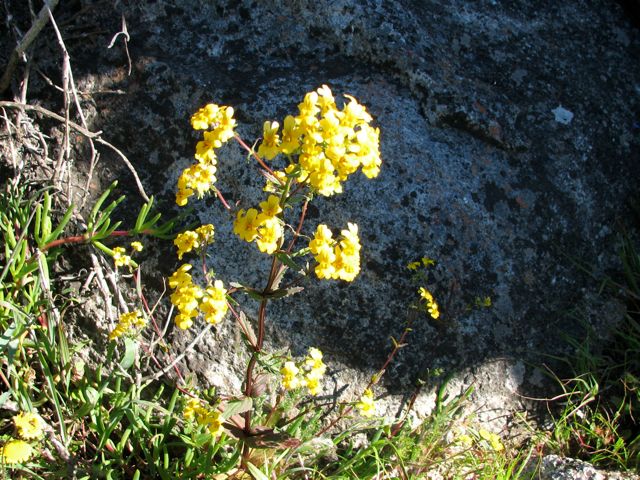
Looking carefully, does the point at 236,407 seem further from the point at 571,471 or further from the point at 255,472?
the point at 571,471

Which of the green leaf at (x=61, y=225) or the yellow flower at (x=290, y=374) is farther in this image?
the green leaf at (x=61, y=225)

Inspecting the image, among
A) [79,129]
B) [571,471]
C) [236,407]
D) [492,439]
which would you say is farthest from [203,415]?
[571,471]

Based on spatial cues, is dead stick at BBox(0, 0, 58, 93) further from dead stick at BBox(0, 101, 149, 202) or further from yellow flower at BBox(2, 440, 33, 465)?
yellow flower at BBox(2, 440, 33, 465)

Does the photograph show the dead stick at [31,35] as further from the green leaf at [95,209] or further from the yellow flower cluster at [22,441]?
the yellow flower cluster at [22,441]

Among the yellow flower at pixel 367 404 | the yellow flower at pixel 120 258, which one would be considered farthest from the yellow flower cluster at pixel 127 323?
the yellow flower at pixel 367 404

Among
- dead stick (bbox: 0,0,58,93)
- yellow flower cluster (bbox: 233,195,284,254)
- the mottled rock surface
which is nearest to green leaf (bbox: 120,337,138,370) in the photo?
the mottled rock surface
